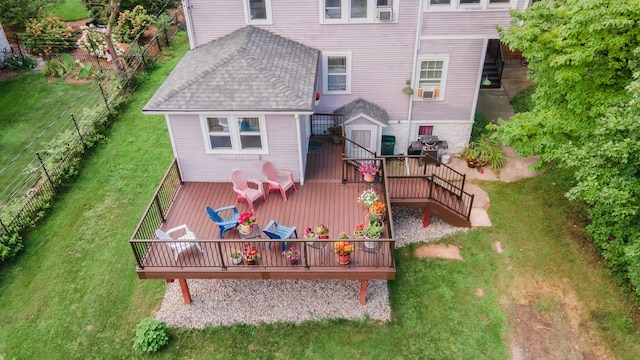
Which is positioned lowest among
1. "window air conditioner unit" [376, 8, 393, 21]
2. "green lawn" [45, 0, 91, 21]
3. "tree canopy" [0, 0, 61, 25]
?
"green lawn" [45, 0, 91, 21]

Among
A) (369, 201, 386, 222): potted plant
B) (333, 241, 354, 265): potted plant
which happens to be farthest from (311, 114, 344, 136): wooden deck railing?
(333, 241, 354, 265): potted plant

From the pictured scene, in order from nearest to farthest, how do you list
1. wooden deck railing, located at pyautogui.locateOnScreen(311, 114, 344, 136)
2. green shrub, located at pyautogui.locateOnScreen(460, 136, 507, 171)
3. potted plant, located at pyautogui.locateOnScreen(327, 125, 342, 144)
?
potted plant, located at pyautogui.locateOnScreen(327, 125, 342, 144) < wooden deck railing, located at pyautogui.locateOnScreen(311, 114, 344, 136) < green shrub, located at pyautogui.locateOnScreen(460, 136, 507, 171)

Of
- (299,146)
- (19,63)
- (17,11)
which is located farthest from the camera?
(17,11)

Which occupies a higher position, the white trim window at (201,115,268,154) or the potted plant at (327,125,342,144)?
the white trim window at (201,115,268,154)

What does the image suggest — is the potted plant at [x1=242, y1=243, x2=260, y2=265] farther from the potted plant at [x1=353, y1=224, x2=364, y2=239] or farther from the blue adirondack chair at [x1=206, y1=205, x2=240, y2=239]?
the potted plant at [x1=353, y1=224, x2=364, y2=239]

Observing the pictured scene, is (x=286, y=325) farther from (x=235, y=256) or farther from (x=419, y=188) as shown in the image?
(x=419, y=188)

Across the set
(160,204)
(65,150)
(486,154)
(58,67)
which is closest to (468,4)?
(486,154)

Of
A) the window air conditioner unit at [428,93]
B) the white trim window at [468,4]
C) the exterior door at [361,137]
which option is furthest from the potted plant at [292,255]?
the white trim window at [468,4]
